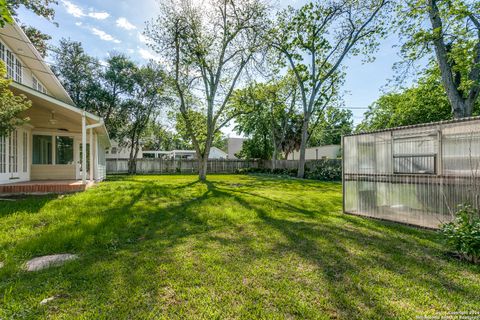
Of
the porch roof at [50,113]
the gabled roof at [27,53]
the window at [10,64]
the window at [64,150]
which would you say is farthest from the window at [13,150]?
the gabled roof at [27,53]

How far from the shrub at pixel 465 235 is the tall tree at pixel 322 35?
14.3 m

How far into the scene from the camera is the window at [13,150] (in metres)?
7.95

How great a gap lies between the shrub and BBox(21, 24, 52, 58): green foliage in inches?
826

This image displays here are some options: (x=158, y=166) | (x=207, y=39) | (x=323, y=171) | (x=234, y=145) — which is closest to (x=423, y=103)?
(x=323, y=171)

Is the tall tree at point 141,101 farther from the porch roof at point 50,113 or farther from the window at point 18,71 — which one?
the window at point 18,71

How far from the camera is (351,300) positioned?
2.36 meters

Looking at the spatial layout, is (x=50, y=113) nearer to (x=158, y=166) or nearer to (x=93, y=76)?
(x=93, y=76)

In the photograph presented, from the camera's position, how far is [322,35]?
17.0 meters

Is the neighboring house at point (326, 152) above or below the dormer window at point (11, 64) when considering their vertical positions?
below

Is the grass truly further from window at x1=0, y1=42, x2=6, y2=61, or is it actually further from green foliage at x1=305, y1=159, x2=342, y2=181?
green foliage at x1=305, y1=159, x2=342, y2=181

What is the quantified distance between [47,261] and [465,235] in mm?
5669

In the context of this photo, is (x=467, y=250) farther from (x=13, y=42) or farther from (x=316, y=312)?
(x=13, y=42)

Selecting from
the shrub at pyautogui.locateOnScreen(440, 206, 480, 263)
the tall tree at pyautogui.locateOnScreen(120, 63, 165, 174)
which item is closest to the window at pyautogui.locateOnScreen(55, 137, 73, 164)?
the tall tree at pyautogui.locateOnScreen(120, 63, 165, 174)

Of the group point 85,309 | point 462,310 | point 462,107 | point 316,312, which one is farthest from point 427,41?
point 85,309
